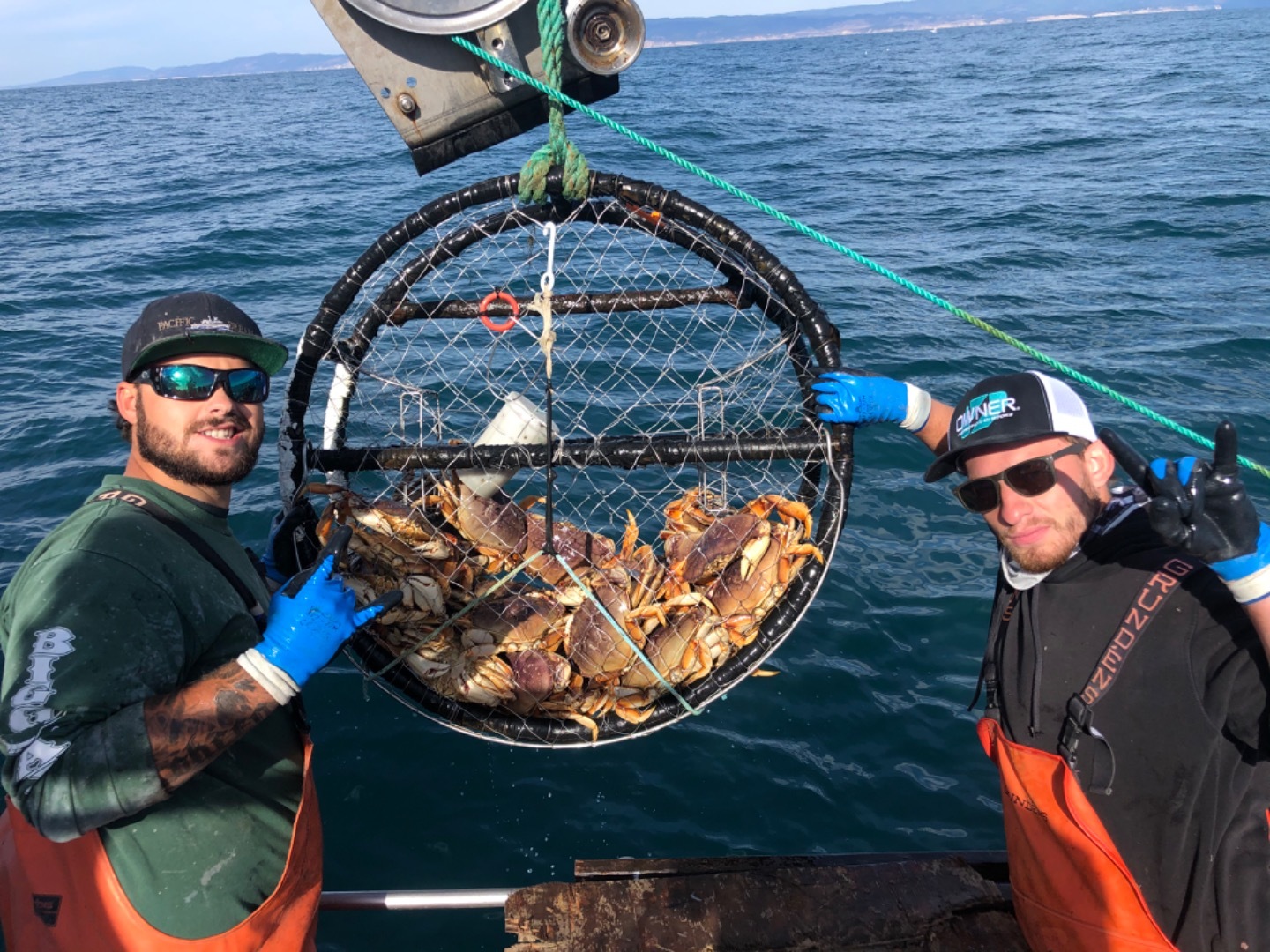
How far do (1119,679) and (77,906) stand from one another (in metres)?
2.65

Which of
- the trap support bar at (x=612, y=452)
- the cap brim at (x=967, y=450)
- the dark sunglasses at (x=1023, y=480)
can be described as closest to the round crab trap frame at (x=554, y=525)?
the trap support bar at (x=612, y=452)

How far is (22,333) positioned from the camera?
1109 centimetres

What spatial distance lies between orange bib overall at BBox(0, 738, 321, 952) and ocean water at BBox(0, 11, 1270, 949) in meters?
1.66

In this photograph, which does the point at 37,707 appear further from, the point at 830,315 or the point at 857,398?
the point at 830,315

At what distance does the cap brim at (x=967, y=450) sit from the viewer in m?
2.45

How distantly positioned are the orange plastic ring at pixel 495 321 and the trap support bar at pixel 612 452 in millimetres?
499

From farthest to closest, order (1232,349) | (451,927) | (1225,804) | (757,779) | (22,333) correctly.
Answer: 1. (22,333)
2. (1232,349)
3. (757,779)
4. (451,927)
5. (1225,804)

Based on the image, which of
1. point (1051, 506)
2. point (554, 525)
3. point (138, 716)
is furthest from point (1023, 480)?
point (138, 716)

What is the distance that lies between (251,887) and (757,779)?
2839 mm

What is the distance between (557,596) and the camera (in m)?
3.74

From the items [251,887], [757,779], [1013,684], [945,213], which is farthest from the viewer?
[945,213]

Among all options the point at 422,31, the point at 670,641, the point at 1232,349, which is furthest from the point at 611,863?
the point at 1232,349

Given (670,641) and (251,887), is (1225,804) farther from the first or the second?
(251,887)

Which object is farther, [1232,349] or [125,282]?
[125,282]
